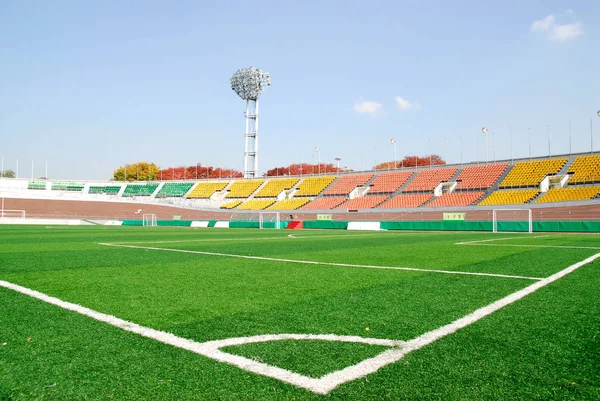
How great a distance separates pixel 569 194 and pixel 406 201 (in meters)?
16.4

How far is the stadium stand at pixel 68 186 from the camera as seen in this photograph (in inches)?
2968

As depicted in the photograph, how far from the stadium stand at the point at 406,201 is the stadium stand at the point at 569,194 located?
1185 centimetres

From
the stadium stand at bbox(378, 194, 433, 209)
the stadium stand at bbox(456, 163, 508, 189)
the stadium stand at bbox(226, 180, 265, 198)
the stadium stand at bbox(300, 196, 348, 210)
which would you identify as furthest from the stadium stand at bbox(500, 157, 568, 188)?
the stadium stand at bbox(226, 180, 265, 198)

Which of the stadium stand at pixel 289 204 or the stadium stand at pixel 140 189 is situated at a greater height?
the stadium stand at pixel 140 189

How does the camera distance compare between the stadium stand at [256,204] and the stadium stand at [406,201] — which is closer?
the stadium stand at [406,201]

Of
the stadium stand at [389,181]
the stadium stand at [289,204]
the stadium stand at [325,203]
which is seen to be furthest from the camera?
the stadium stand at [289,204]

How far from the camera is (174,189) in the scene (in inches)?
2980

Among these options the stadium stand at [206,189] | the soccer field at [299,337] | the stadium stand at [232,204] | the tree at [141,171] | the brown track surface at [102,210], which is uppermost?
the tree at [141,171]

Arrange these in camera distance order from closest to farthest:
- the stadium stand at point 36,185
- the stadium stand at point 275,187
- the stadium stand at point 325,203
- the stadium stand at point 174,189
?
the stadium stand at point 325,203, the stadium stand at point 275,187, the stadium stand at point 36,185, the stadium stand at point 174,189

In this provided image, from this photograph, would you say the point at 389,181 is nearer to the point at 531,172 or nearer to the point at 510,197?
the point at 510,197

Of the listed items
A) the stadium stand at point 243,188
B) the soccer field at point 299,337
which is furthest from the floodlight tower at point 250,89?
the soccer field at point 299,337

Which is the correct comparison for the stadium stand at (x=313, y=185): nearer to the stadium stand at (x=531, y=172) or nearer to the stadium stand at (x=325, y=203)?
the stadium stand at (x=325, y=203)

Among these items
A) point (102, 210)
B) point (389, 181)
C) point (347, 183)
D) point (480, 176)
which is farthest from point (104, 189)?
point (480, 176)

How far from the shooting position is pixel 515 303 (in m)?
5.14
